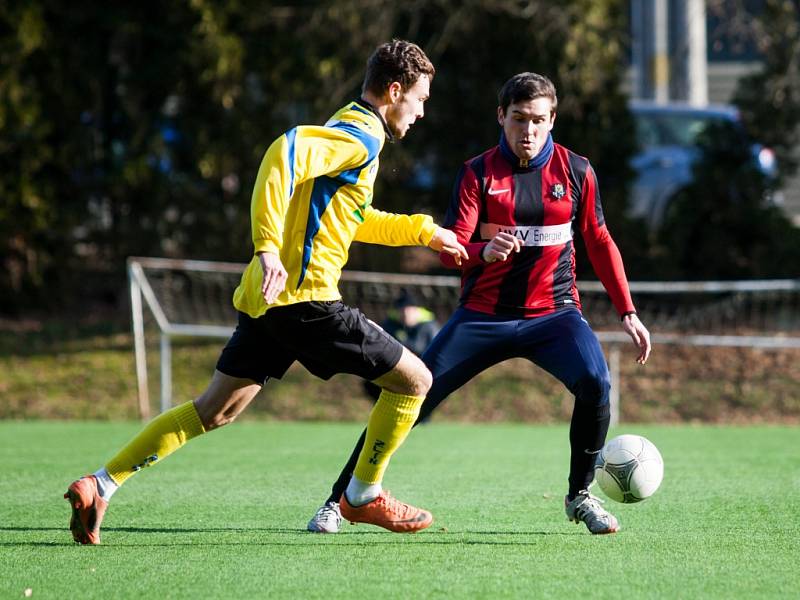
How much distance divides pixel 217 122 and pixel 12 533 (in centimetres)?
1154

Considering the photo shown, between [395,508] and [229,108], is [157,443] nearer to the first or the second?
[395,508]

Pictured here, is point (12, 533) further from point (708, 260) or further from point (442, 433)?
point (708, 260)

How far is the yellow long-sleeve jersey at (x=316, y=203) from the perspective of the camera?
15.7 ft

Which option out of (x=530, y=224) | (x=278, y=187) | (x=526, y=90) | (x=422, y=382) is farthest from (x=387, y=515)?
(x=526, y=90)

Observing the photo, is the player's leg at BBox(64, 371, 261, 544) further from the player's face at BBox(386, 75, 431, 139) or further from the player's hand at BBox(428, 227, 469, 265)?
the player's face at BBox(386, 75, 431, 139)

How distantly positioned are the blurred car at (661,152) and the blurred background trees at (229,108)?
728 millimetres

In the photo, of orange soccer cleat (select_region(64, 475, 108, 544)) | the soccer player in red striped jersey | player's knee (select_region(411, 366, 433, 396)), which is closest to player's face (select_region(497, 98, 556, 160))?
the soccer player in red striped jersey

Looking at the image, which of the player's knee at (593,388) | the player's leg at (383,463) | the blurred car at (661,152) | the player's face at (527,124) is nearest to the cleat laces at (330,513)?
the player's leg at (383,463)

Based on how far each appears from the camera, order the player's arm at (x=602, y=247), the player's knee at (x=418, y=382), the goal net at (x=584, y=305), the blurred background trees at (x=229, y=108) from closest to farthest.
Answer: the player's knee at (x=418, y=382) < the player's arm at (x=602, y=247) < the goal net at (x=584, y=305) < the blurred background trees at (x=229, y=108)

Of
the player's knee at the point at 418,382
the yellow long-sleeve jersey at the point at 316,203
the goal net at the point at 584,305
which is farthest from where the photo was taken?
the goal net at the point at 584,305

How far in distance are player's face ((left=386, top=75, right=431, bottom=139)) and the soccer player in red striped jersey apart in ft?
1.99

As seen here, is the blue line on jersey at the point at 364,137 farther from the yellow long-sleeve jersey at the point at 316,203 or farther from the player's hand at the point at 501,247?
the player's hand at the point at 501,247

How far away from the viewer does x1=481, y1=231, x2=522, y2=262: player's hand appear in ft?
17.6

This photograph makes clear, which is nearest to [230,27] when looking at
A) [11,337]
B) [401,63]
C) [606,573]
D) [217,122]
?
[217,122]
